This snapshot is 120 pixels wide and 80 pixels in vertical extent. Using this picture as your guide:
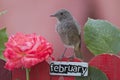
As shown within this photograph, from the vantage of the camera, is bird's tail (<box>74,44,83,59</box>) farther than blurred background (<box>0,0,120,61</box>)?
No

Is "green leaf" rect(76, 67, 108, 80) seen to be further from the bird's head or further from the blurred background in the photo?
the blurred background

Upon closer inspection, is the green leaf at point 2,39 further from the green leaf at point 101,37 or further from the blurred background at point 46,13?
the blurred background at point 46,13

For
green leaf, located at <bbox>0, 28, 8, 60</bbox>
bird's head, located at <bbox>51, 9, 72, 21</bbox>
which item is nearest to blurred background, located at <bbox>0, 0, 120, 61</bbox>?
bird's head, located at <bbox>51, 9, 72, 21</bbox>

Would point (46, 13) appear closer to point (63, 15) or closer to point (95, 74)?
point (63, 15)

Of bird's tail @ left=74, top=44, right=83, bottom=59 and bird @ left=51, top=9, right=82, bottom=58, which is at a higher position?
bird @ left=51, top=9, right=82, bottom=58

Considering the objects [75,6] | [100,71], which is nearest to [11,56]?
[100,71]

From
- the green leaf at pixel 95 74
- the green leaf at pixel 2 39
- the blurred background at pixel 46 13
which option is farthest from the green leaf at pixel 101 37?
the blurred background at pixel 46 13

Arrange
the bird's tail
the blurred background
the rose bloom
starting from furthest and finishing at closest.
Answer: the blurred background < the bird's tail < the rose bloom
